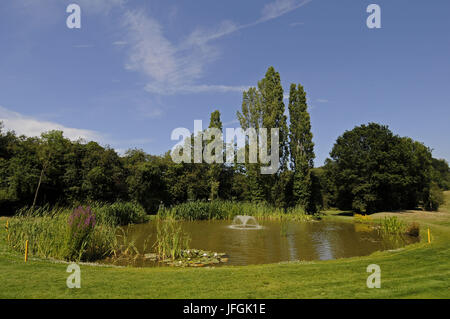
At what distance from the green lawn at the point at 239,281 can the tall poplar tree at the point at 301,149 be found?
21718 millimetres

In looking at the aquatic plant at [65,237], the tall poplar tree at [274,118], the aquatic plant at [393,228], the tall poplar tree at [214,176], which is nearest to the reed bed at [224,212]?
the tall poplar tree at [274,118]

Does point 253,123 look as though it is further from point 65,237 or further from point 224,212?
point 65,237

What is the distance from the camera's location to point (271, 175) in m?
30.1

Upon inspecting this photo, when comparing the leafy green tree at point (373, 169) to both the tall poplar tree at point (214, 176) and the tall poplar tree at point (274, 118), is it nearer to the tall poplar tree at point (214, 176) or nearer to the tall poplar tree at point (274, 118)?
the tall poplar tree at point (274, 118)

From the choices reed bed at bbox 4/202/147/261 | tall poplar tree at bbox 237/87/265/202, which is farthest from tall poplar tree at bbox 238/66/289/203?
reed bed at bbox 4/202/147/261

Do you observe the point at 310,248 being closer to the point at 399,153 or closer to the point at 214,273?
the point at 214,273

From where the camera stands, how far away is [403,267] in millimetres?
7211

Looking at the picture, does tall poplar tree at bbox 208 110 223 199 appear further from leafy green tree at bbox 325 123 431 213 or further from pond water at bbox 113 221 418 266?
pond water at bbox 113 221 418 266

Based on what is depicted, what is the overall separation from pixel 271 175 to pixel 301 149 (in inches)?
166

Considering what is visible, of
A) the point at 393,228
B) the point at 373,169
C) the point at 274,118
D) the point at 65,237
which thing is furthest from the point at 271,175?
the point at 65,237

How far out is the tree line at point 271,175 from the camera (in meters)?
25.7

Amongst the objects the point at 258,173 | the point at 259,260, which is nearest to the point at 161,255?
the point at 259,260

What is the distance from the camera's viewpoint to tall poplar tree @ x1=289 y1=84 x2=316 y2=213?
29.7m

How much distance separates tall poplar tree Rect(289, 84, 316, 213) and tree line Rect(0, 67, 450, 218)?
10 cm
